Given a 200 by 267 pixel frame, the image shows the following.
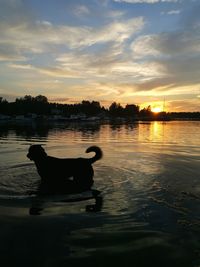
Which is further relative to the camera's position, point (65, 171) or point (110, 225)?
point (65, 171)

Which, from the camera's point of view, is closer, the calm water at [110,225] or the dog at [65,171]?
the calm water at [110,225]

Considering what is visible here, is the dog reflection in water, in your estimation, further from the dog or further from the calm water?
the calm water

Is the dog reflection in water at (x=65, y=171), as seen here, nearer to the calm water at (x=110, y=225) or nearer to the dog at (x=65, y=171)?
the dog at (x=65, y=171)

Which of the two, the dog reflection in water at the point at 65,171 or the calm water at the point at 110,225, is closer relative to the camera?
the calm water at the point at 110,225

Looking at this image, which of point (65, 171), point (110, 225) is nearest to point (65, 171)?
point (65, 171)

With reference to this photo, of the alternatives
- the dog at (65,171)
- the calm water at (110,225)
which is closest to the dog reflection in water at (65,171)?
the dog at (65,171)

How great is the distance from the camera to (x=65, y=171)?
1134 cm

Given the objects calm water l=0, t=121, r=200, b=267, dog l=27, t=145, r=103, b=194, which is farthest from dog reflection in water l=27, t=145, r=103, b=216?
calm water l=0, t=121, r=200, b=267

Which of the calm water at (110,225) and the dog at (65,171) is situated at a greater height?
the dog at (65,171)

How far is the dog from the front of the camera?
1120 cm

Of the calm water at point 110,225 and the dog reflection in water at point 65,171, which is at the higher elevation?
the dog reflection in water at point 65,171

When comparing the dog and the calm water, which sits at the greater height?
the dog

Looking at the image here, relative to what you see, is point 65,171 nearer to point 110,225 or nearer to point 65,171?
point 65,171

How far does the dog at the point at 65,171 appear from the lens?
11195 millimetres
